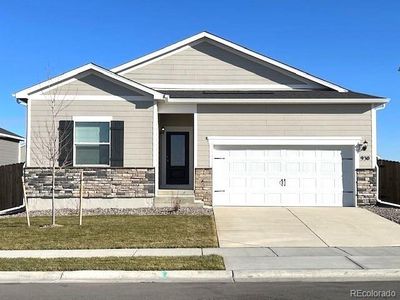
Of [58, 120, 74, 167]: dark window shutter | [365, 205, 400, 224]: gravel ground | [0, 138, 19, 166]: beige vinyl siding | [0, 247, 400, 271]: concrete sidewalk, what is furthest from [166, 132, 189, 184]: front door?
[0, 138, 19, 166]: beige vinyl siding

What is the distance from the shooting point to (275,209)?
18.0 m

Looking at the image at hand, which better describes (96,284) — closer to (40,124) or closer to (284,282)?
(284,282)

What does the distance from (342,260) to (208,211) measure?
7785 millimetres

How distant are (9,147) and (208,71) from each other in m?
18.1

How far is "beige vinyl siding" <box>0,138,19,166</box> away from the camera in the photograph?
32.1 metres

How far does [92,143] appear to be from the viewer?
59.2 ft

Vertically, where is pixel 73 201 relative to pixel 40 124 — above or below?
below

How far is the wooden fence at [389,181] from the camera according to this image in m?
19.5

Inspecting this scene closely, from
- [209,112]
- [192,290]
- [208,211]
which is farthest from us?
[209,112]

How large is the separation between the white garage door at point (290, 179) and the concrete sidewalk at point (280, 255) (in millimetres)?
7578

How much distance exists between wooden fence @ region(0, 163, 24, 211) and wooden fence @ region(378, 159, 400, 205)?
47.2 feet

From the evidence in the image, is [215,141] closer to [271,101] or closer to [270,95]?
[271,101]

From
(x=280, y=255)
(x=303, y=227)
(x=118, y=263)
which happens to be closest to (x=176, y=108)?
(x=303, y=227)

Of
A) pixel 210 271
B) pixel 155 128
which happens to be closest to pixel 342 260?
pixel 210 271
